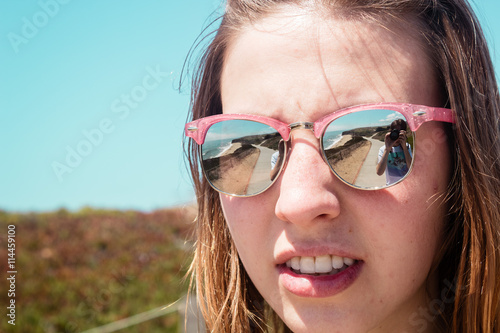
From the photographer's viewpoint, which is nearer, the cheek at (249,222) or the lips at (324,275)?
the lips at (324,275)

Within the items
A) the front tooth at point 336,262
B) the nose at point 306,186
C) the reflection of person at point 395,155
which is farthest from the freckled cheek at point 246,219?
the reflection of person at point 395,155

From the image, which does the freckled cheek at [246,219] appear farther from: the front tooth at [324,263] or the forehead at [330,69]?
the forehead at [330,69]

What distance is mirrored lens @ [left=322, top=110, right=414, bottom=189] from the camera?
4.54 feet

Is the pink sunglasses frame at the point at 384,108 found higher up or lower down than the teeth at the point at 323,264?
higher up

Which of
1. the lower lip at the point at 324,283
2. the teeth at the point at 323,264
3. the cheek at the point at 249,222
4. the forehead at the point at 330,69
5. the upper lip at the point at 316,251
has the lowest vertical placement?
the lower lip at the point at 324,283

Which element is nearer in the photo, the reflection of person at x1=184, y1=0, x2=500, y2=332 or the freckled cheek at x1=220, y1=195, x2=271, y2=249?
the reflection of person at x1=184, y1=0, x2=500, y2=332

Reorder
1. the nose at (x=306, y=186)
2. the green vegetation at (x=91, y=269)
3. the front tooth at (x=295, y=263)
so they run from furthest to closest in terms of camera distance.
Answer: the green vegetation at (x=91, y=269)
the front tooth at (x=295, y=263)
the nose at (x=306, y=186)

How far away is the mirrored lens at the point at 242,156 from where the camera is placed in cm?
150

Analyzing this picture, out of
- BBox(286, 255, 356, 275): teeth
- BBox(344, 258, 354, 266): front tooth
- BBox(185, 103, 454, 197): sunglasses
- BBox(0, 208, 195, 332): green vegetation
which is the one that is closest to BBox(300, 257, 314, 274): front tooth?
BBox(286, 255, 356, 275): teeth

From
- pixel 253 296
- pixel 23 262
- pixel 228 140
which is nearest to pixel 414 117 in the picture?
pixel 228 140

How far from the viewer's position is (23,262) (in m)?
6.77

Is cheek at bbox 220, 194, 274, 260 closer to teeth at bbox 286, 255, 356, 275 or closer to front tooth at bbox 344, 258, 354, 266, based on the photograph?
teeth at bbox 286, 255, 356, 275

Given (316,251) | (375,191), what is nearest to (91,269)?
(316,251)

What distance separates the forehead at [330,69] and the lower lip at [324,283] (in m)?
0.50
